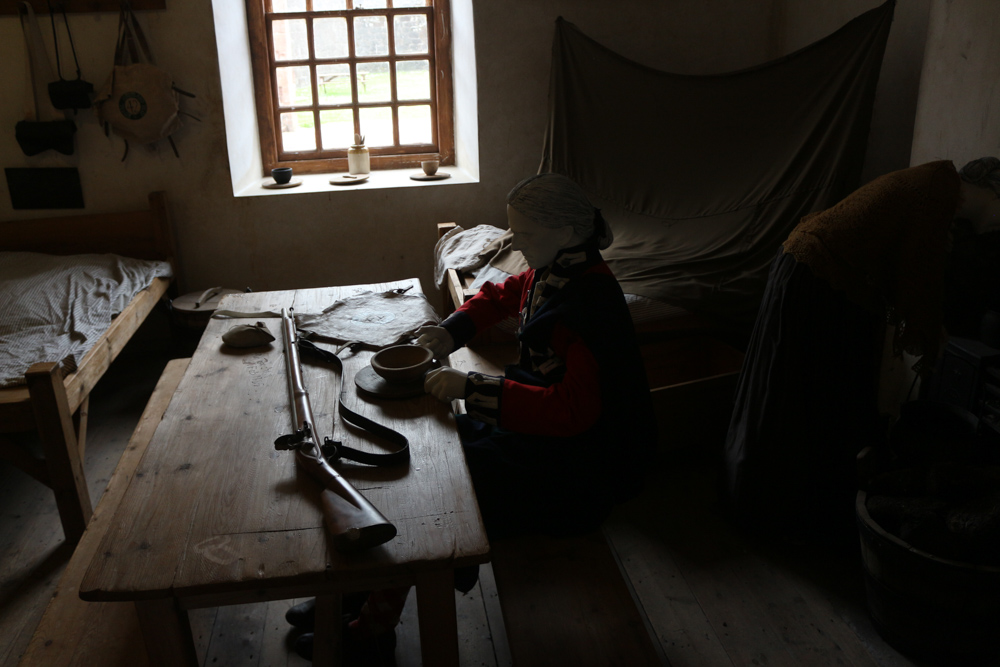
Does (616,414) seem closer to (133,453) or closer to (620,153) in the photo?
(133,453)

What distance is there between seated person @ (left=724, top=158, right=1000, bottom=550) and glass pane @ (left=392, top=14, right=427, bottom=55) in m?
2.88

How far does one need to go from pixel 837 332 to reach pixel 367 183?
275 centimetres

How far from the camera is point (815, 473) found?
1.95 metres

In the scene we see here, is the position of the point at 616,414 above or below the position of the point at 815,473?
above

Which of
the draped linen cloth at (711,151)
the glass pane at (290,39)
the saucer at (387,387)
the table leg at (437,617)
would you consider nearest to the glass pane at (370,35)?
the glass pane at (290,39)

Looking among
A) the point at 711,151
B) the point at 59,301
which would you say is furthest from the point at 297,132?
the point at 711,151

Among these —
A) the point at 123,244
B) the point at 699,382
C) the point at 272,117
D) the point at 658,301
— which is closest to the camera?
the point at 699,382

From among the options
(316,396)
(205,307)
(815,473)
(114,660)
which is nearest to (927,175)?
(815,473)

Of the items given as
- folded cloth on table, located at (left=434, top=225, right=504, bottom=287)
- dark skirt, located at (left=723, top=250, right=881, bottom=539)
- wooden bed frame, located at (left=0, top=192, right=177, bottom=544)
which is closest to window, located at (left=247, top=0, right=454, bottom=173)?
folded cloth on table, located at (left=434, top=225, right=504, bottom=287)

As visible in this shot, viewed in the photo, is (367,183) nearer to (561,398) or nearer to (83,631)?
(561,398)

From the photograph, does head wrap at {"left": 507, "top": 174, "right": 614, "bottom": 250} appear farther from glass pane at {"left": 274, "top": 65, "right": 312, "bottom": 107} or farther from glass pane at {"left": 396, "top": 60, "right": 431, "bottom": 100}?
glass pane at {"left": 274, "top": 65, "right": 312, "bottom": 107}

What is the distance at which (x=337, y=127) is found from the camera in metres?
→ 4.21

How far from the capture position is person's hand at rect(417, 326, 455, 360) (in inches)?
70.1

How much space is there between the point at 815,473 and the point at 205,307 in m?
2.72
